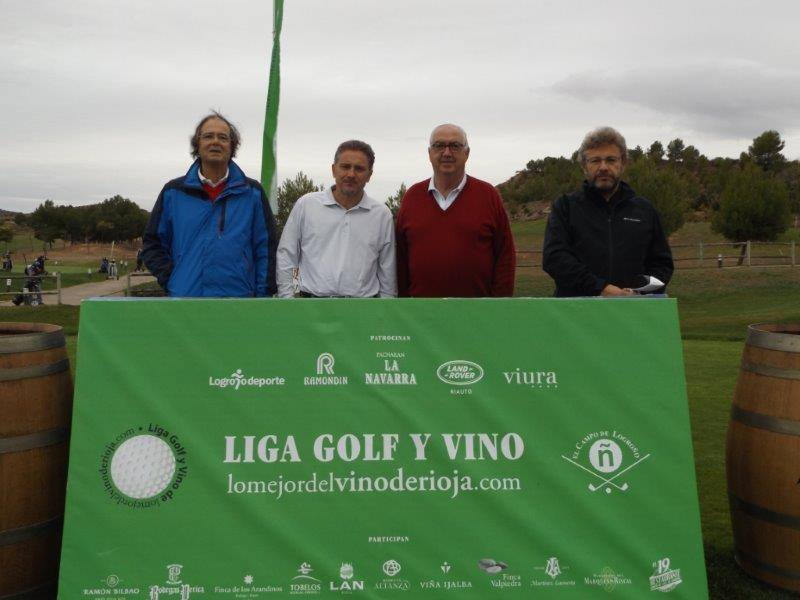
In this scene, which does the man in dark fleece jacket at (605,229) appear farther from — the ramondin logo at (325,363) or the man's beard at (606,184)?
the ramondin logo at (325,363)

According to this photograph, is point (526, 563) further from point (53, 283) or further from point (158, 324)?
point (53, 283)

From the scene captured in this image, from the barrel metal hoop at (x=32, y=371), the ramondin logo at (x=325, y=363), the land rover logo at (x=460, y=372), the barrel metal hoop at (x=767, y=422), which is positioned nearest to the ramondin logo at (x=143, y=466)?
the barrel metal hoop at (x=32, y=371)

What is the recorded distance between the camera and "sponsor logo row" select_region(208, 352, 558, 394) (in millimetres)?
2887

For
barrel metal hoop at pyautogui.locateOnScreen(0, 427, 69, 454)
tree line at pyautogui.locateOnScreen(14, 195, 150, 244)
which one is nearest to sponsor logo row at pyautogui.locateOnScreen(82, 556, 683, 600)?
barrel metal hoop at pyautogui.locateOnScreen(0, 427, 69, 454)

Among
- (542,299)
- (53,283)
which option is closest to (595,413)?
(542,299)

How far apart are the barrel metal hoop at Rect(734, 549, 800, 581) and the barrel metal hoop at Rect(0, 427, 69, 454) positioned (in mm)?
2998

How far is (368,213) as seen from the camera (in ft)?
13.3

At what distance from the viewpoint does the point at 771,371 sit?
10.8 feet

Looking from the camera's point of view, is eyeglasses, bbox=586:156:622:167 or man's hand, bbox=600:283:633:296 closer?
man's hand, bbox=600:283:633:296

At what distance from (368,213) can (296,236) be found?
16.0 inches

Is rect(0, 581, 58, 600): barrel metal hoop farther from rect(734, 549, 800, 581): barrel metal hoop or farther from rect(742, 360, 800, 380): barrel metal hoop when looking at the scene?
rect(742, 360, 800, 380): barrel metal hoop

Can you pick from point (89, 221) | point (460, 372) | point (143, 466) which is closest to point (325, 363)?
point (460, 372)

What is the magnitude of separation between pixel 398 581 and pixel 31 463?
151cm

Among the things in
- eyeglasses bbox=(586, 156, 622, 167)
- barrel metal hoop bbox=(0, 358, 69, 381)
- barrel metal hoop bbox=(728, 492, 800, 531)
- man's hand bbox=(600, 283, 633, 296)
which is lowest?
barrel metal hoop bbox=(728, 492, 800, 531)
